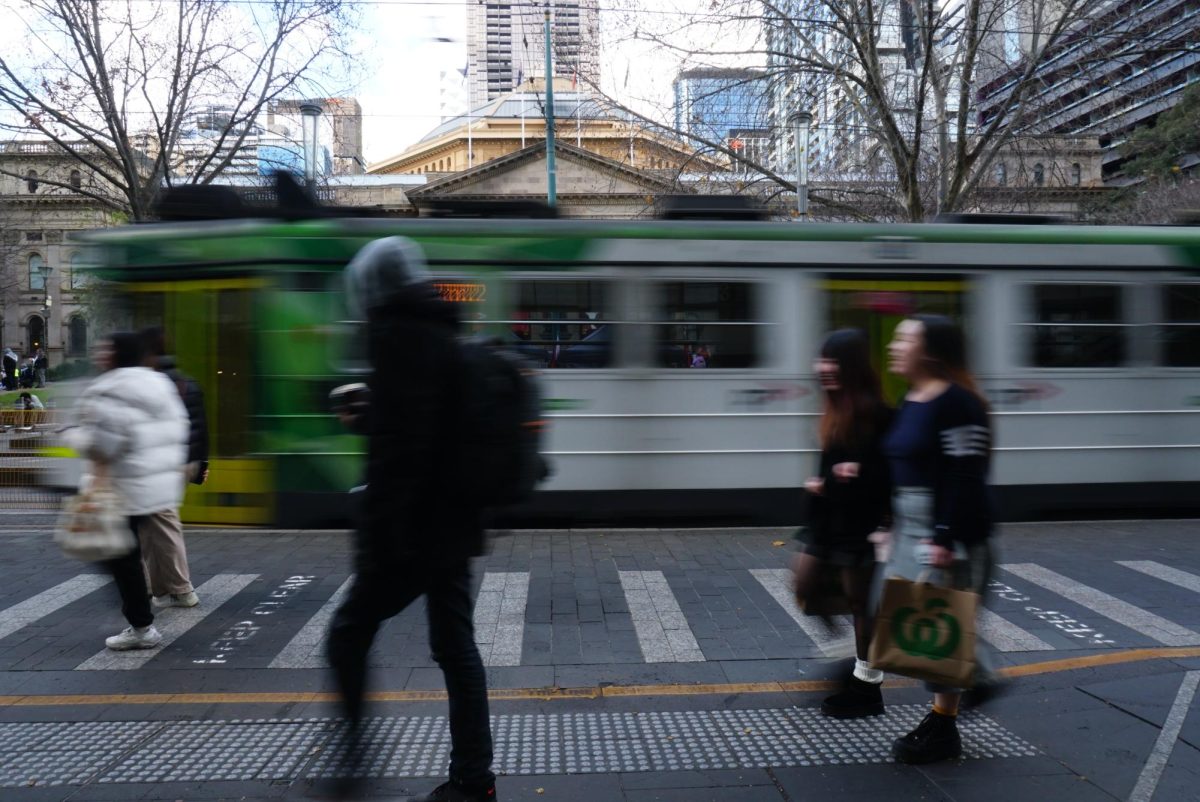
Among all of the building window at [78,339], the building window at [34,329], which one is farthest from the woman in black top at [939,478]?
the building window at [34,329]

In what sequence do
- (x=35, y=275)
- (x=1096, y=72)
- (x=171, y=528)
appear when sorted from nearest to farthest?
(x=171, y=528), (x=1096, y=72), (x=35, y=275)

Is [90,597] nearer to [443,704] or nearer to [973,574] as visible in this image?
[443,704]

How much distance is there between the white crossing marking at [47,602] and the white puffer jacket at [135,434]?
122cm

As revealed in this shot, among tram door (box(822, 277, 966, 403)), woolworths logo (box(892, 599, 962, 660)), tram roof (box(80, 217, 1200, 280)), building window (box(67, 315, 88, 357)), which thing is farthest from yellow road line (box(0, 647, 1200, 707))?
building window (box(67, 315, 88, 357))

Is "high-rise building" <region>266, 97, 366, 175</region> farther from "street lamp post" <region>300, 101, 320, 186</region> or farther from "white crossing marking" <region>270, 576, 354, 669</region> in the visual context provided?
"white crossing marking" <region>270, 576, 354, 669</region>

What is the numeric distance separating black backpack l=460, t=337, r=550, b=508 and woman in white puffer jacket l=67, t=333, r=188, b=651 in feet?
9.77

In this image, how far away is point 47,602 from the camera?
666cm

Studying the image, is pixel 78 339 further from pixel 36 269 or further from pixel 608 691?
pixel 36 269

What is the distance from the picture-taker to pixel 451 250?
8.56 m

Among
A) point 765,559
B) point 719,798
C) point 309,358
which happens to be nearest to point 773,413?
point 765,559

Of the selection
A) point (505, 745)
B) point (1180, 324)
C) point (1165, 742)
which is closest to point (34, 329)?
point (1180, 324)

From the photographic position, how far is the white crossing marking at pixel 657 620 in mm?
5402

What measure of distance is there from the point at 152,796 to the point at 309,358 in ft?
17.7

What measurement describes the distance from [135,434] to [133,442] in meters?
0.05
